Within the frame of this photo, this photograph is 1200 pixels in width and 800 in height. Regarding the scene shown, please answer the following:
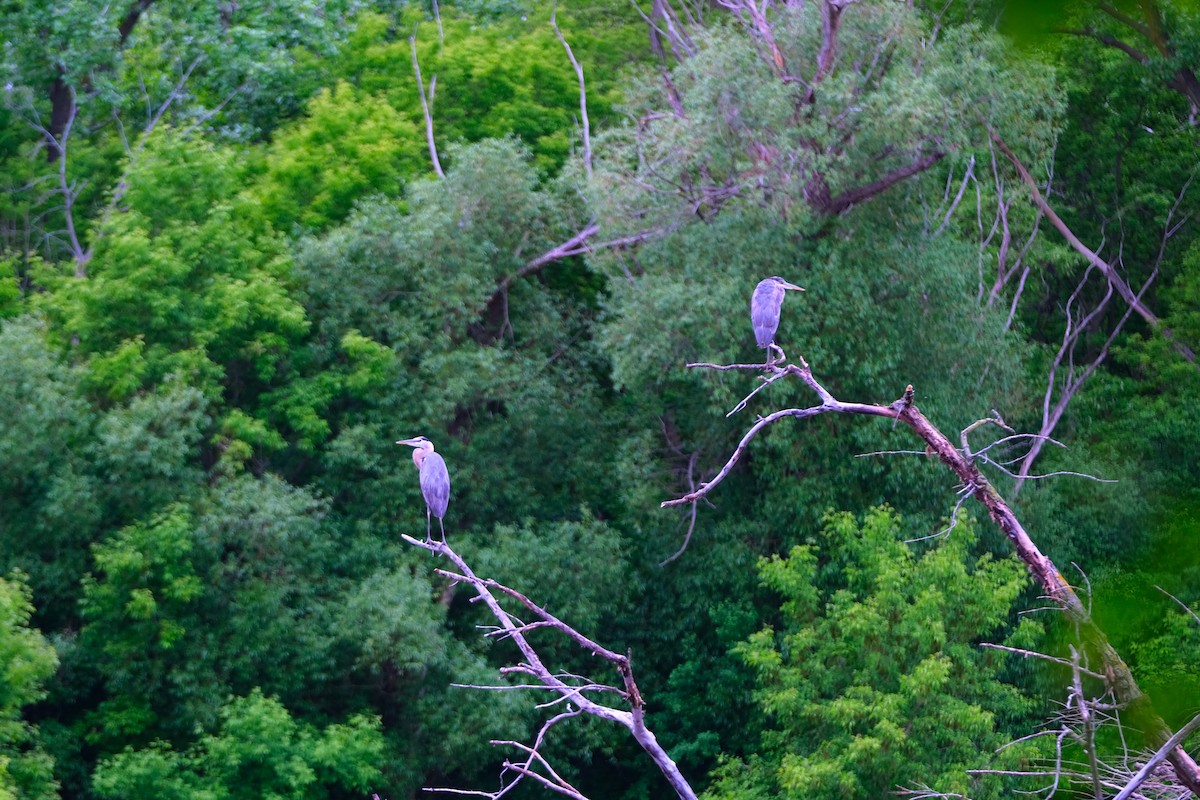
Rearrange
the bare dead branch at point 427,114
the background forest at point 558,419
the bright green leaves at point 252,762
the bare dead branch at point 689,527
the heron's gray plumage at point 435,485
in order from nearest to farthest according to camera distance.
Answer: the heron's gray plumage at point 435,485
the bright green leaves at point 252,762
the background forest at point 558,419
the bare dead branch at point 689,527
the bare dead branch at point 427,114

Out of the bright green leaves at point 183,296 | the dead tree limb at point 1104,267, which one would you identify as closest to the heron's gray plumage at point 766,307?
the bright green leaves at point 183,296

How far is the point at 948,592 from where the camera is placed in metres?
12.7

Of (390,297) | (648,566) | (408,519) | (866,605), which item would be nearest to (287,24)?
(390,297)

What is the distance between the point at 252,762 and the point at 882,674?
593 centimetres

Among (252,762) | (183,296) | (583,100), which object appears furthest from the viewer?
(583,100)

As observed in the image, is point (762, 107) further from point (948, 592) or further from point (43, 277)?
point (43, 277)

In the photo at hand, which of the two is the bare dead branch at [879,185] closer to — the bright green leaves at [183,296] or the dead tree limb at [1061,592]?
the bright green leaves at [183,296]

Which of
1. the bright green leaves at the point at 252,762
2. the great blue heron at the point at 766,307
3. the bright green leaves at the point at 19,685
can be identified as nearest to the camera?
the great blue heron at the point at 766,307

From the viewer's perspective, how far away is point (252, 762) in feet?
43.8

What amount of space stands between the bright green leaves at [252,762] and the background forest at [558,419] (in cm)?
5

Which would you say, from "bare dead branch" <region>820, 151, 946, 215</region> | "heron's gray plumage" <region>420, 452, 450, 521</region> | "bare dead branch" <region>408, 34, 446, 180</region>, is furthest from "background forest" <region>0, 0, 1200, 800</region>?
"heron's gray plumage" <region>420, 452, 450, 521</region>

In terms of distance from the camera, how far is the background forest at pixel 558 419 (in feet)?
42.9

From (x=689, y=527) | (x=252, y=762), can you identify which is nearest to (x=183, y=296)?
(x=252, y=762)

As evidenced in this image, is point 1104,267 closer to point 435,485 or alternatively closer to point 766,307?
point 766,307
